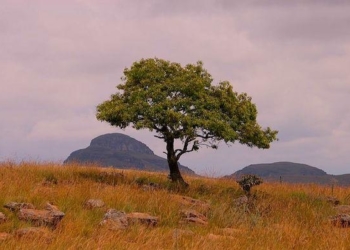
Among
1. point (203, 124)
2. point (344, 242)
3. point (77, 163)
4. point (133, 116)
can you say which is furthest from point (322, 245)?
point (77, 163)

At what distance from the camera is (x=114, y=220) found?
13.0 m

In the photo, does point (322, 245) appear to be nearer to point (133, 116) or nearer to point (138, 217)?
point (138, 217)

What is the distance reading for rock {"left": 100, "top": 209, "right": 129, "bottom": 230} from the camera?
12586mm

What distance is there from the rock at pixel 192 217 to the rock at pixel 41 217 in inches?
160

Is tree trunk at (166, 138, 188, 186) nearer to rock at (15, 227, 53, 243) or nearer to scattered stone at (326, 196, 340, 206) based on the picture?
scattered stone at (326, 196, 340, 206)

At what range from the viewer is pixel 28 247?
933cm

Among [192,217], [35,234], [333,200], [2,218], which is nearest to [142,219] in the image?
[192,217]

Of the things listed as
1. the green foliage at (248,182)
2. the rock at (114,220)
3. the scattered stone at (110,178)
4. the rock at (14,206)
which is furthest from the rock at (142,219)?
the green foliage at (248,182)

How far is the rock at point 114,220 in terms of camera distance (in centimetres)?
1259

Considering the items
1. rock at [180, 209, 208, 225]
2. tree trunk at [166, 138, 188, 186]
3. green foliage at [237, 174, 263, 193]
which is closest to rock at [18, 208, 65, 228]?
rock at [180, 209, 208, 225]

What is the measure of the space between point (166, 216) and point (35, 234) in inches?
221

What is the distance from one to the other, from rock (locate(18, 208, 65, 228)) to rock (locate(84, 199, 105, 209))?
89.1 inches

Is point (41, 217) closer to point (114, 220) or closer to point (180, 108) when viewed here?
point (114, 220)

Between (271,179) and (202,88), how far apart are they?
30.4ft
